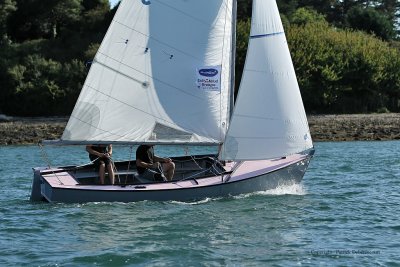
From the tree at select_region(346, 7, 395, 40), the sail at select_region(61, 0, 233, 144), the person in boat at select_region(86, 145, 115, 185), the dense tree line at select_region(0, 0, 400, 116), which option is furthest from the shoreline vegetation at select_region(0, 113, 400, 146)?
the person in boat at select_region(86, 145, 115, 185)

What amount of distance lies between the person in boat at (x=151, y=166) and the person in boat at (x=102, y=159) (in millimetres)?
645

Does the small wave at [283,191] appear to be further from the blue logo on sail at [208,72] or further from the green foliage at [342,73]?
the green foliage at [342,73]

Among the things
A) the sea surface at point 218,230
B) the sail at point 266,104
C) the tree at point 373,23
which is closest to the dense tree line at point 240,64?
the tree at point 373,23

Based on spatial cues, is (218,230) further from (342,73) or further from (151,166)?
(342,73)

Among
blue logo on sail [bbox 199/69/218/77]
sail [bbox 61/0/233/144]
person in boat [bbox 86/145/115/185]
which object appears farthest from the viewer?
blue logo on sail [bbox 199/69/218/77]

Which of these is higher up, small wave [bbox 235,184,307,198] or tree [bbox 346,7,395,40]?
tree [bbox 346,7,395,40]

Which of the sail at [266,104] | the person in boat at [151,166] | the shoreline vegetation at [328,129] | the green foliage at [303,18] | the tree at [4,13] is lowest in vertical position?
the shoreline vegetation at [328,129]

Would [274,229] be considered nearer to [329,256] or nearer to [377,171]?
[329,256]

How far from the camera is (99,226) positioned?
15.6 metres

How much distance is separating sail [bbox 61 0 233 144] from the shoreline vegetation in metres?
24.4

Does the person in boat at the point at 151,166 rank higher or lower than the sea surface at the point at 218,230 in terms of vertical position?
higher

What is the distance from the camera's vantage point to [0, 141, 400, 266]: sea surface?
13.0m

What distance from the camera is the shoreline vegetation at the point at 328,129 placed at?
1692 inches

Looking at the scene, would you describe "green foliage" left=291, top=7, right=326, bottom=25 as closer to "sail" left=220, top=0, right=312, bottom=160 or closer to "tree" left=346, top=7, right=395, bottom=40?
"tree" left=346, top=7, right=395, bottom=40
